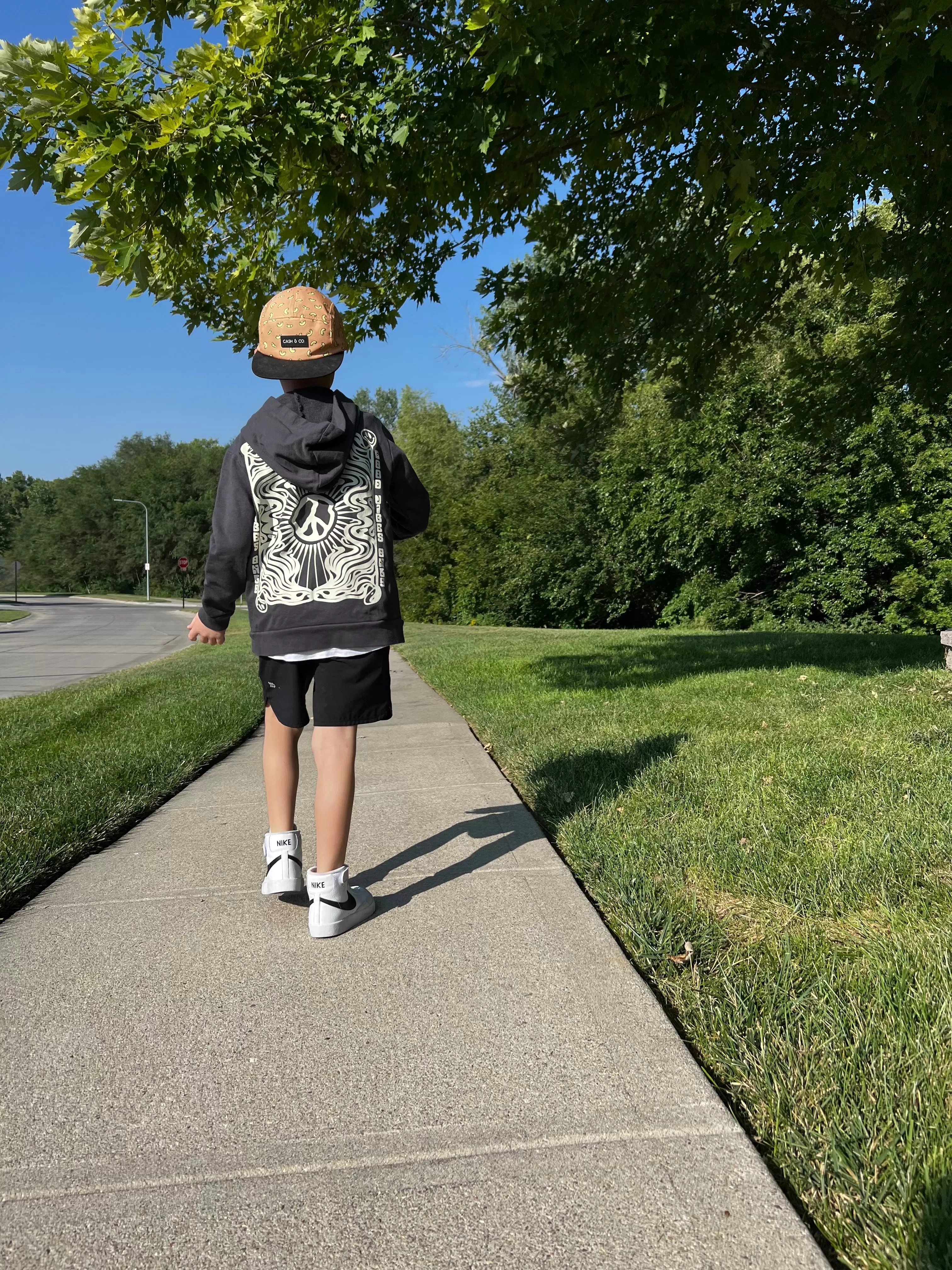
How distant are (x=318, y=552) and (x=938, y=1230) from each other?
7.42 feet

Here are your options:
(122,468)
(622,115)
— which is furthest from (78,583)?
(622,115)

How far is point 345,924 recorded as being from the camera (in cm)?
289

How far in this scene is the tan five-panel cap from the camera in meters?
2.89

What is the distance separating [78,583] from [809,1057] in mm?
93794

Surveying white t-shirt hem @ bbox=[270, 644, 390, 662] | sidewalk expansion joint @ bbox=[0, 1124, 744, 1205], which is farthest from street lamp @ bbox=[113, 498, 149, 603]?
sidewalk expansion joint @ bbox=[0, 1124, 744, 1205]

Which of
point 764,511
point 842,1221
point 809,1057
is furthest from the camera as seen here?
point 764,511

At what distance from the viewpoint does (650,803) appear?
3967mm

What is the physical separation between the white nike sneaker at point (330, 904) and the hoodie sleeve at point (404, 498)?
1112mm

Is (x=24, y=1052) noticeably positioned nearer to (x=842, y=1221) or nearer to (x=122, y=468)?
(x=842, y=1221)

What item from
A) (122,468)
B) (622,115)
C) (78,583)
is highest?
(122,468)

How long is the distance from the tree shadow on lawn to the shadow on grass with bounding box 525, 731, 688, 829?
2.97m

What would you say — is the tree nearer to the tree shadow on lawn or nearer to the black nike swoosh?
the tree shadow on lawn

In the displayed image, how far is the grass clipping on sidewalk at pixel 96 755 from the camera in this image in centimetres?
379

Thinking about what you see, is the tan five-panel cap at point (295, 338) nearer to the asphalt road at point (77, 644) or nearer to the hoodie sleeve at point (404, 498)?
the hoodie sleeve at point (404, 498)
